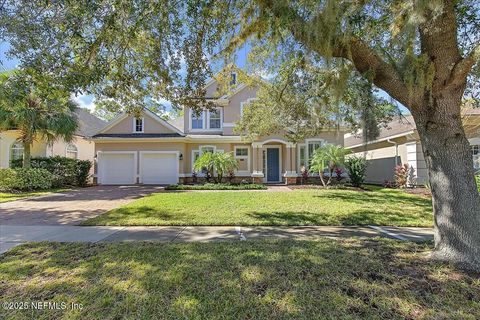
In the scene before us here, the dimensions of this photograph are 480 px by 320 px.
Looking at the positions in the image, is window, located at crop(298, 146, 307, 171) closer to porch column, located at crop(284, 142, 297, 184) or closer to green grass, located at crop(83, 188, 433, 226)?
porch column, located at crop(284, 142, 297, 184)

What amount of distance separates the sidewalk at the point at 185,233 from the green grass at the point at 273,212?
463 millimetres

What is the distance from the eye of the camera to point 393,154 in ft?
57.4

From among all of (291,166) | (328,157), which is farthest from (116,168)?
(328,157)

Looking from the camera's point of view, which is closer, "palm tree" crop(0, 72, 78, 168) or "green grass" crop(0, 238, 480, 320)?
"green grass" crop(0, 238, 480, 320)

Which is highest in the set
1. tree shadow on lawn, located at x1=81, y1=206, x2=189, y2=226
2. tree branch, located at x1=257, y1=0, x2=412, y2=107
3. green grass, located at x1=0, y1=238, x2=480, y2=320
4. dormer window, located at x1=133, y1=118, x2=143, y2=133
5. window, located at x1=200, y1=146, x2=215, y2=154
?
dormer window, located at x1=133, y1=118, x2=143, y2=133

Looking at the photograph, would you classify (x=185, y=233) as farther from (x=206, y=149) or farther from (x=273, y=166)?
(x=273, y=166)

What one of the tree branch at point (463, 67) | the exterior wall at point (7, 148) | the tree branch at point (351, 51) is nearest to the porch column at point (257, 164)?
the tree branch at point (351, 51)

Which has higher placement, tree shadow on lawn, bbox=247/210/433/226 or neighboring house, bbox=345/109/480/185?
neighboring house, bbox=345/109/480/185

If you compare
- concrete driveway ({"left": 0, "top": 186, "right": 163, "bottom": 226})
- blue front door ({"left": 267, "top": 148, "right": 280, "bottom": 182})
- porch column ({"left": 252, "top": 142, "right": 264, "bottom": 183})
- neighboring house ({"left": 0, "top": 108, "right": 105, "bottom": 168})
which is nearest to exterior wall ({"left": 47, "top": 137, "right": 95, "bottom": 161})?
neighboring house ({"left": 0, "top": 108, "right": 105, "bottom": 168})

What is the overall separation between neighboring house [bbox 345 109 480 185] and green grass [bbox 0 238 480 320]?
8343 mm

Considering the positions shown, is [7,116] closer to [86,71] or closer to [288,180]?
[86,71]

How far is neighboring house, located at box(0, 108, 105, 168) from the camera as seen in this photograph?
1950 centimetres

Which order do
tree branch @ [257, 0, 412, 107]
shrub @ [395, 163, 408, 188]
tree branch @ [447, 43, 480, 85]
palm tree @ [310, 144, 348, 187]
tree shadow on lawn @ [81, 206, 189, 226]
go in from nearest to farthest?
tree branch @ [447, 43, 480, 85] → tree branch @ [257, 0, 412, 107] → tree shadow on lawn @ [81, 206, 189, 226] → palm tree @ [310, 144, 348, 187] → shrub @ [395, 163, 408, 188]

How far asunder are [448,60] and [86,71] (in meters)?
6.15
